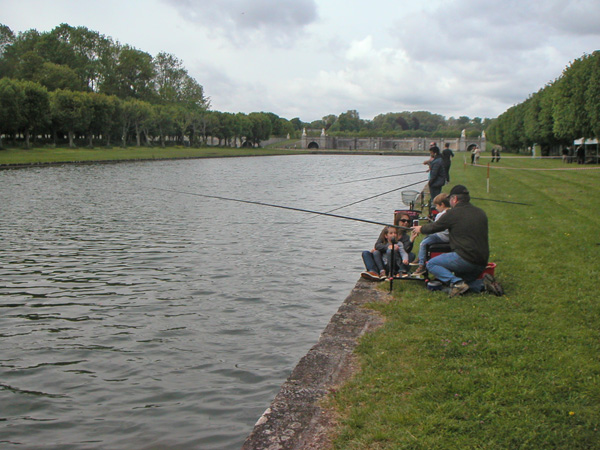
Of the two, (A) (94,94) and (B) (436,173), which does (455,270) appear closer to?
(B) (436,173)

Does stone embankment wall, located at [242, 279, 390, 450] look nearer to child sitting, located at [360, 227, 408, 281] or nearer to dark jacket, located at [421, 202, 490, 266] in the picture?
dark jacket, located at [421, 202, 490, 266]

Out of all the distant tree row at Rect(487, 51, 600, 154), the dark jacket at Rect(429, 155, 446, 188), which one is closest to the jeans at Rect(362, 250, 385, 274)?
the dark jacket at Rect(429, 155, 446, 188)

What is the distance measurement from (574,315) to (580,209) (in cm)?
1290

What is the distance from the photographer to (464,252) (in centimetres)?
916

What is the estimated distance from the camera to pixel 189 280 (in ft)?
40.0

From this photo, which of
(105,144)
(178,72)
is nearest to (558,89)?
(105,144)

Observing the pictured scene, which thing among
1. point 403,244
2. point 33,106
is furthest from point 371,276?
point 33,106

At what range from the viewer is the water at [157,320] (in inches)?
249

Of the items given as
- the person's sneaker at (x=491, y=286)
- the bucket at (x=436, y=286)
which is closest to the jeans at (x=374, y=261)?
the bucket at (x=436, y=286)

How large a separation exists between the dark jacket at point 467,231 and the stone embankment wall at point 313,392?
1789 millimetres

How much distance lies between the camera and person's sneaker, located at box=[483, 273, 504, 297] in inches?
353

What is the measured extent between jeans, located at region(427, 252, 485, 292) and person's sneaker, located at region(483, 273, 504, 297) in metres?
0.11

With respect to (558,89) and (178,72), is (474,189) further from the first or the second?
(178,72)

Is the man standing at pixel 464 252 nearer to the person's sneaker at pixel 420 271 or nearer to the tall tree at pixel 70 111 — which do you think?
the person's sneaker at pixel 420 271
